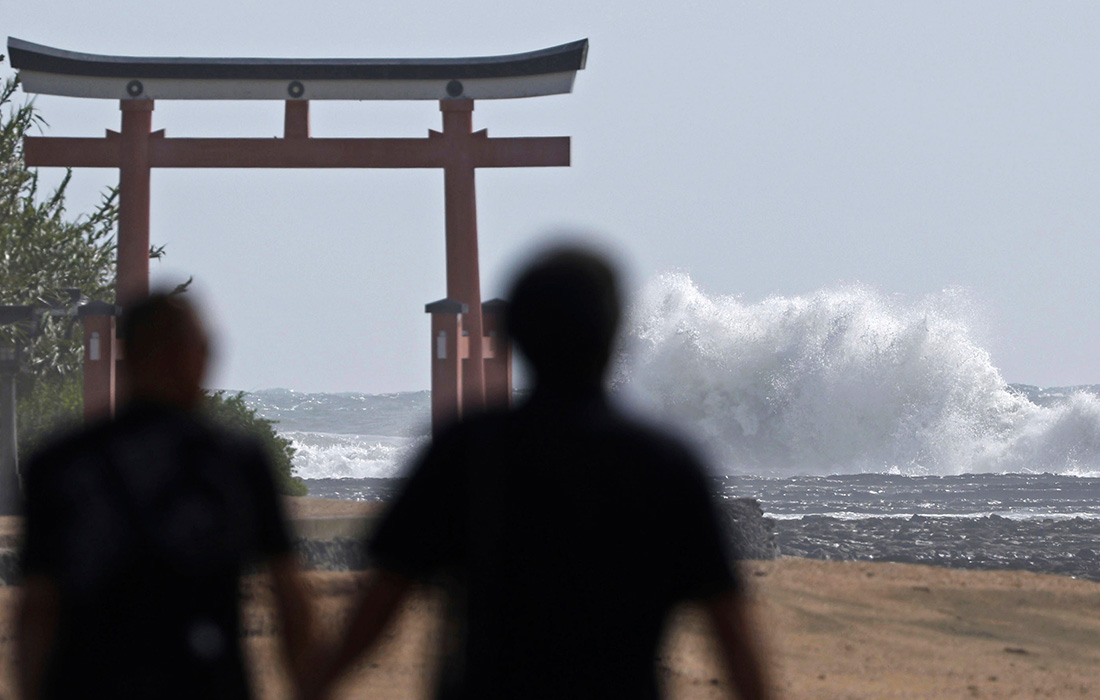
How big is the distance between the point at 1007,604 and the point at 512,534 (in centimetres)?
1202

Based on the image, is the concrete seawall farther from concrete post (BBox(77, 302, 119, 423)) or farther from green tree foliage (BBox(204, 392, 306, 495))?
green tree foliage (BBox(204, 392, 306, 495))

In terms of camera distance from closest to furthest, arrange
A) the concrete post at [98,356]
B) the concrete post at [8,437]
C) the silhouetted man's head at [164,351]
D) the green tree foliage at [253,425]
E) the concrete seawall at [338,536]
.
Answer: the silhouetted man's head at [164,351]
the concrete seawall at [338,536]
the concrete post at [98,356]
the concrete post at [8,437]
the green tree foliage at [253,425]

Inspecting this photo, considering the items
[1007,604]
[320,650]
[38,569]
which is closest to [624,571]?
[320,650]

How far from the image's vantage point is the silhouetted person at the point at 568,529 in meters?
2.26

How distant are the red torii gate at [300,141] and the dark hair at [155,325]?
13.0 meters

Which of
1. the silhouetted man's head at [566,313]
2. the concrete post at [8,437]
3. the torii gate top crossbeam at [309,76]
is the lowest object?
the silhouetted man's head at [566,313]

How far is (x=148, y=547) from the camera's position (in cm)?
273

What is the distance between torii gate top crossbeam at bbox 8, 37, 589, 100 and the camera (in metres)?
16.1

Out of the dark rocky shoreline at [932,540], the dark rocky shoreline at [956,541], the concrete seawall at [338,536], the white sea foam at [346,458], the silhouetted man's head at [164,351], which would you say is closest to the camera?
the silhouetted man's head at [164,351]

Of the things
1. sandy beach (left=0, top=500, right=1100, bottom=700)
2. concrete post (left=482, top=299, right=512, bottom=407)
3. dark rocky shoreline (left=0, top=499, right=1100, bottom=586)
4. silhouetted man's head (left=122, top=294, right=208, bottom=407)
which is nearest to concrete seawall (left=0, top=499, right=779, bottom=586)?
dark rocky shoreline (left=0, top=499, right=1100, bottom=586)

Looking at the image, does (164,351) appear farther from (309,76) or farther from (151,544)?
(309,76)

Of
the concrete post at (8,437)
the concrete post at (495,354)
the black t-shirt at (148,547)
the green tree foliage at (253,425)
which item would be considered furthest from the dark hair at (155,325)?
the green tree foliage at (253,425)

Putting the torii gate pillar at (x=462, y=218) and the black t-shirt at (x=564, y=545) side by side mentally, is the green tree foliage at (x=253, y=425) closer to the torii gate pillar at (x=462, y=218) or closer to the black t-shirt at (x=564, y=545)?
the torii gate pillar at (x=462, y=218)

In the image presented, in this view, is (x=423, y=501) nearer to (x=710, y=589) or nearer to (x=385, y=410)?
(x=710, y=589)
